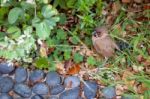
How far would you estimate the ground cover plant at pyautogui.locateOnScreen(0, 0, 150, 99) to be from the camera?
302 centimetres

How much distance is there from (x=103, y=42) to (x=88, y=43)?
16 cm

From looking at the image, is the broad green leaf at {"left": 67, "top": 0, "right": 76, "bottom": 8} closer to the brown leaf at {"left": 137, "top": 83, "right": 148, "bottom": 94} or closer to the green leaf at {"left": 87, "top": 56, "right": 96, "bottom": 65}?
the green leaf at {"left": 87, "top": 56, "right": 96, "bottom": 65}

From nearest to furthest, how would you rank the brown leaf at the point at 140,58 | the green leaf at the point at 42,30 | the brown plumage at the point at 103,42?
the green leaf at the point at 42,30, the brown plumage at the point at 103,42, the brown leaf at the point at 140,58

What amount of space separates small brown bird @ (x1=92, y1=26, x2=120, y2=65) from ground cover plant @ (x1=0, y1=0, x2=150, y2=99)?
58 millimetres

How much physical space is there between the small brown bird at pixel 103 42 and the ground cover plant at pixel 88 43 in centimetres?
6

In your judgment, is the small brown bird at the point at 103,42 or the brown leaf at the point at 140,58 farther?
the brown leaf at the point at 140,58

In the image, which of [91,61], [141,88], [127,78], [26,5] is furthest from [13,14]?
[141,88]

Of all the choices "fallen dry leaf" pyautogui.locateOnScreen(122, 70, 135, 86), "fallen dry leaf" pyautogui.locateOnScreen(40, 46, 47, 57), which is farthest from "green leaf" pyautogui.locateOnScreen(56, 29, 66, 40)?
"fallen dry leaf" pyautogui.locateOnScreen(122, 70, 135, 86)

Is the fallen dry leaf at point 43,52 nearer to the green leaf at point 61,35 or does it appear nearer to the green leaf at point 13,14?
the green leaf at point 61,35

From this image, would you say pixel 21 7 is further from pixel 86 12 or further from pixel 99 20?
pixel 99 20

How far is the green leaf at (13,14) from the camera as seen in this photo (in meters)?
2.83

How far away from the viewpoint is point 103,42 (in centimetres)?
305

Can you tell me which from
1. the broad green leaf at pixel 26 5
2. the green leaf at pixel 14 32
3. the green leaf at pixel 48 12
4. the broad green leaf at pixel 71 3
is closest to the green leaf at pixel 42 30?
the green leaf at pixel 48 12

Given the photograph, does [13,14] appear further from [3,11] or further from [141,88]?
[141,88]
